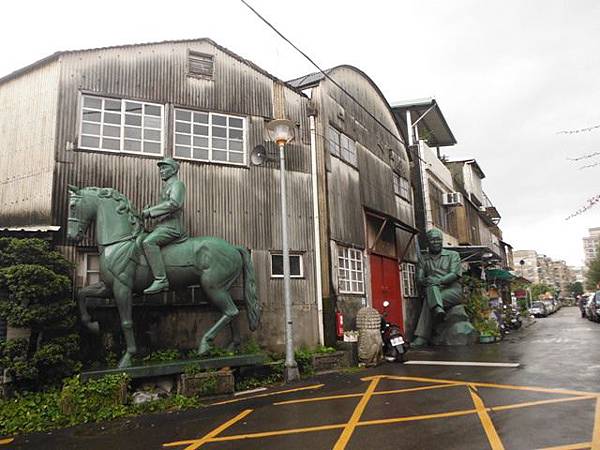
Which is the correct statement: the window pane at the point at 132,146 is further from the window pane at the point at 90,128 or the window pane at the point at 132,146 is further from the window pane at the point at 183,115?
the window pane at the point at 183,115

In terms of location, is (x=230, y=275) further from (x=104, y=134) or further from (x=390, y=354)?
(x=390, y=354)

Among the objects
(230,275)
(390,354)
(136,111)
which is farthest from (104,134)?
(390,354)

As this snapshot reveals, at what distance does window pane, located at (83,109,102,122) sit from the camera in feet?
31.6

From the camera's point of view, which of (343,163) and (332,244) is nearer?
(332,244)

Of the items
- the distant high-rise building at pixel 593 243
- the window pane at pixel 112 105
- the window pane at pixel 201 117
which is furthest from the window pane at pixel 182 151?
the distant high-rise building at pixel 593 243

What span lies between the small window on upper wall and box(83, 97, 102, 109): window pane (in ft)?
7.50

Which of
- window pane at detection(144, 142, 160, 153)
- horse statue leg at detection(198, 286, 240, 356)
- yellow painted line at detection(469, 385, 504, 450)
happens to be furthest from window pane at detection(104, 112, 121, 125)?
yellow painted line at detection(469, 385, 504, 450)

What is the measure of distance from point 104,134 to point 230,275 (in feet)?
14.3

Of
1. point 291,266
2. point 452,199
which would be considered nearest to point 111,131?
point 291,266

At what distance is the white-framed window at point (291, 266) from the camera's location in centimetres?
1077

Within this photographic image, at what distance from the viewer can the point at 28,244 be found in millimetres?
7496

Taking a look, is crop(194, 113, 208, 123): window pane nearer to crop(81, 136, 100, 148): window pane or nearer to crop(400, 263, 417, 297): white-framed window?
crop(81, 136, 100, 148): window pane

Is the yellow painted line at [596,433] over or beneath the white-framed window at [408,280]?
beneath

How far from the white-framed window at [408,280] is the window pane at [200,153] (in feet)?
30.3
